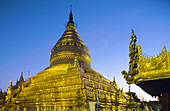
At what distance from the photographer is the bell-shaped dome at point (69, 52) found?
49.8 metres

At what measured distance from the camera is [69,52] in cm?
5097

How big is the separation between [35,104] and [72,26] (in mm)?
38160

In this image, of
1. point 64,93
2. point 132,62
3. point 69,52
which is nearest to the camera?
point 132,62

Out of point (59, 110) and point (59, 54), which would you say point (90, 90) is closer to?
point (59, 110)

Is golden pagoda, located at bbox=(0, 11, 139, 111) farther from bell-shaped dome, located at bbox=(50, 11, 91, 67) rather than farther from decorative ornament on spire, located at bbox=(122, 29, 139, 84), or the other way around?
decorative ornament on spire, located at bbox=(122, 29, 139, 84)

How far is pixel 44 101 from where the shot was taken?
33.3 meters

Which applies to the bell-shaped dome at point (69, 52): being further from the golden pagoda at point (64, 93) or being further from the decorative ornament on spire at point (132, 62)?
the decorative ornament on spire at point (132, 62)

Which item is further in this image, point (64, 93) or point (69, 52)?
point (69, 52)

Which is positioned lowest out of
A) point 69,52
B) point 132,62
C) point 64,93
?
point 64,93

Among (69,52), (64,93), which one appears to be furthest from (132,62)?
(69,52)

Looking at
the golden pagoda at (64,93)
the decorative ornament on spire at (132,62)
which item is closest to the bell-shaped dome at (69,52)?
the golden pagoda at (64,93)

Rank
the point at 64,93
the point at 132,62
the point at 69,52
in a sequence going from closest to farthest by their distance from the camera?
the point at 132,62 → the point at 64,93 → the point at 69,52

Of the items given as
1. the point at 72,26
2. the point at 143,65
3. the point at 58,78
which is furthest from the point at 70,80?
the point at 72,26

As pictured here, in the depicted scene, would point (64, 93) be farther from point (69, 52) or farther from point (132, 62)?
point (132, 62)
